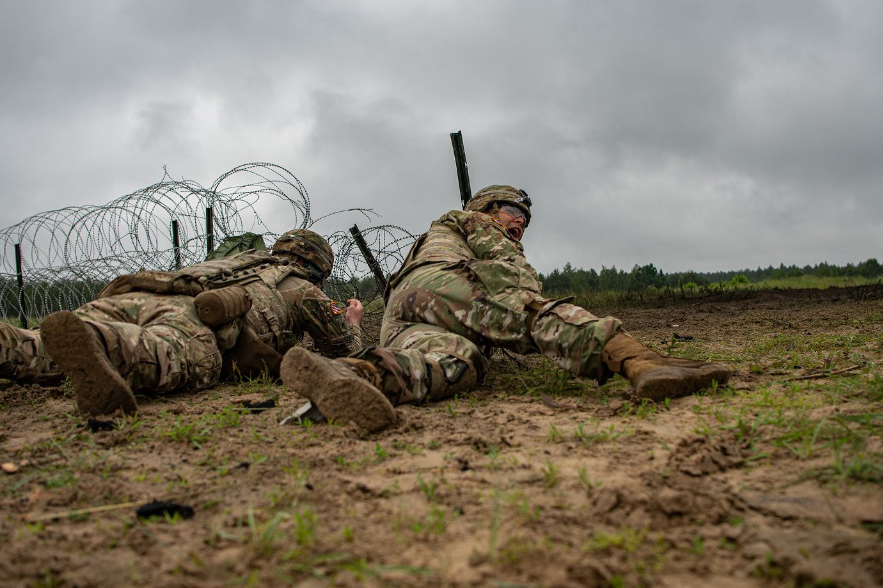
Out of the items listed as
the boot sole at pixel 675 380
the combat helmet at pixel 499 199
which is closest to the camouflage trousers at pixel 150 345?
the combat helmet at pixel 499 199

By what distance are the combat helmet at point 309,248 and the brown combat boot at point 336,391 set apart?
10.9ft

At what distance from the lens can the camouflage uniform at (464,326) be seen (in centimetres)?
324

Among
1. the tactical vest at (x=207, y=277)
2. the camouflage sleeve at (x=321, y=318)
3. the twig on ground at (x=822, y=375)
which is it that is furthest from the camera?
the camouflage sleeve at (x=321, y=318)

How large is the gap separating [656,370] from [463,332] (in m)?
1.12

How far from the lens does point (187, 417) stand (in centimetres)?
314

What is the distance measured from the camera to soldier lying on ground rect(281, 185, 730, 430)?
2.69 meters

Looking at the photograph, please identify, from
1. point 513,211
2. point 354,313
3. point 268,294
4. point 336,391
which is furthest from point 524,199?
point 336,391

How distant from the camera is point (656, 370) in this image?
9.94 feet

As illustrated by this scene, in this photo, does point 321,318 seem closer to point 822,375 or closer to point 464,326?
point 464,326

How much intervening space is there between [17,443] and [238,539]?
1644mm

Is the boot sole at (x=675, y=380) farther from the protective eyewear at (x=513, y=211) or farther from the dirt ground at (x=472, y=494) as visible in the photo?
the protective eyewear at (x=513, y=211)

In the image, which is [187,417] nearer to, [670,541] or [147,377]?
[147,377]

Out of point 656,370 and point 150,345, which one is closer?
point 656,370

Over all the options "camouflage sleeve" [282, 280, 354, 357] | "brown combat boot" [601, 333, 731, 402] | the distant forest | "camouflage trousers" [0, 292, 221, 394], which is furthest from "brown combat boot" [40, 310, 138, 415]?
the distant forest
